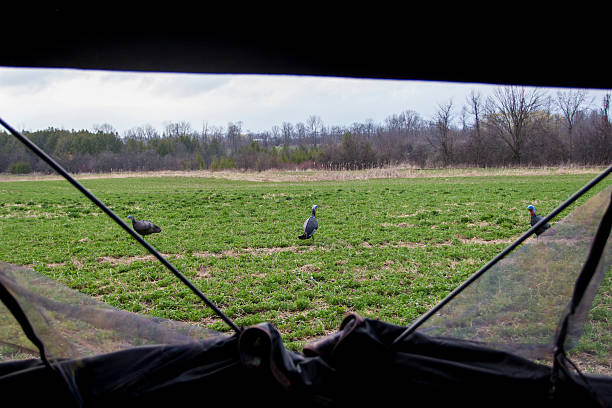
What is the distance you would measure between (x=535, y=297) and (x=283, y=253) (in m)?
5.25

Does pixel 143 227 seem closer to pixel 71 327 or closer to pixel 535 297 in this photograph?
pixel 71 327

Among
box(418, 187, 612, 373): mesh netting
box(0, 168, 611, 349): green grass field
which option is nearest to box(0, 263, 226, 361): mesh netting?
box(418, 187, 612, 373): mesh netting

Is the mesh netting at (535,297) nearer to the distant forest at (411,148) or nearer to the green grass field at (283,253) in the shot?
the green grass field at (283,253)

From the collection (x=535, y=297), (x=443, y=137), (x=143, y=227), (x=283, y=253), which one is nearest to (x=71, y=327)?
(x=535, y=297)

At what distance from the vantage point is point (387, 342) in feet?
4.23

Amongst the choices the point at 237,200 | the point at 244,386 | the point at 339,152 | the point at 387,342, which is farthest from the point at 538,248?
the point at 339,152

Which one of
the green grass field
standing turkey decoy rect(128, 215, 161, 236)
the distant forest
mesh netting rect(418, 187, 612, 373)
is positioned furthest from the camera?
the distant forest

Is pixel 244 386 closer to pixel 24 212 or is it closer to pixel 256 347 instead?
pixel 256 347

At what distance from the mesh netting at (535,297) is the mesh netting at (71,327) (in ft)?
2.76

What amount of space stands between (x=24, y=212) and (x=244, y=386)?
44.0ft

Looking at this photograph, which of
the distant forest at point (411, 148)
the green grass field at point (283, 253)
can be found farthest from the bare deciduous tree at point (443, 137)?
the green grass field at point (283, 253)

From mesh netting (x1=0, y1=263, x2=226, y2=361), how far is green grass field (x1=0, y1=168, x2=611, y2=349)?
2.00 metres

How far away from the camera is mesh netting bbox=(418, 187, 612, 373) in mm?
1287

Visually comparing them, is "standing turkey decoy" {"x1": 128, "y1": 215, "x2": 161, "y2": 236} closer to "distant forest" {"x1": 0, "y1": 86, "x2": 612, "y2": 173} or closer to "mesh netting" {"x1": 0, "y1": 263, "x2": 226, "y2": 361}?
"mesh netting" {"x1": 0, "y1": 263, "x2": 226, "y2": 361}
